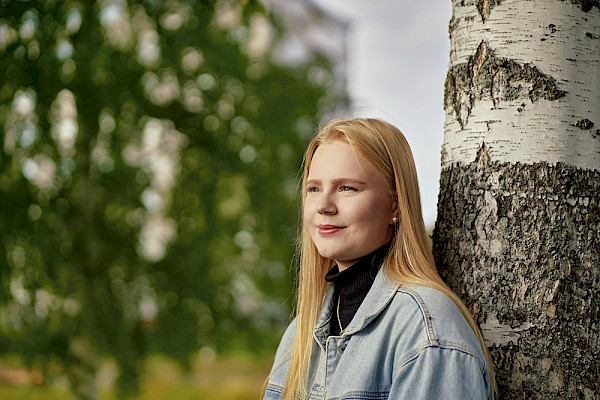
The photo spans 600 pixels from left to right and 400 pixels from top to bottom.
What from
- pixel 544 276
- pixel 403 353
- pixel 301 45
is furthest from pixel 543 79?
pixel 301 45

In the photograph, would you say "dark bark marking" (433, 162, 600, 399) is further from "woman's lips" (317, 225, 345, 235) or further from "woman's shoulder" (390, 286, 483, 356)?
"woman's lips" (317, 225, 345, 235)

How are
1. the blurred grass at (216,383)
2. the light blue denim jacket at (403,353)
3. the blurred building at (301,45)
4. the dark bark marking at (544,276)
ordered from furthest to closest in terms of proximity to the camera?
1. the blurred grass at (216,383)
2. the blurred building at (301,45)
3. the dark bark marking at (544,276)
4. the light blue denim jacket at (403,353)

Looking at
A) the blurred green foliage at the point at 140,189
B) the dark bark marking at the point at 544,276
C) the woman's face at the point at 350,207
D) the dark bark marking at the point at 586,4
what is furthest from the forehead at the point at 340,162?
the blurred green foliage at the point at 140,189

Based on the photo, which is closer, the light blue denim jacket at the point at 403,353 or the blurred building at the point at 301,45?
the light blue denim jacket at the point at 403,353

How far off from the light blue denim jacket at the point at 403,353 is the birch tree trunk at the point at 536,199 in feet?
0.62

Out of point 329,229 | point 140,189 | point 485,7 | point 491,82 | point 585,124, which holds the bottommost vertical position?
point 140,189

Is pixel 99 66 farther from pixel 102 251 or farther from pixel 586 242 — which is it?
pixel 586 242

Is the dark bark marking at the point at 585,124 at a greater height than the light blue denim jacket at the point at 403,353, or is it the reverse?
the dark bark marking at the point at 585,124

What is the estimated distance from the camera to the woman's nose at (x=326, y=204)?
211 cm

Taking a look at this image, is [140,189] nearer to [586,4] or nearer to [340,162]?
[340,162]

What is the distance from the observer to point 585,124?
1.97 metres

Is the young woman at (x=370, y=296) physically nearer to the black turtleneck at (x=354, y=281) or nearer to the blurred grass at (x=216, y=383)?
the black turtleneck at (x=354, y=281)

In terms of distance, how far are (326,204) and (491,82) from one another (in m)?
0.63

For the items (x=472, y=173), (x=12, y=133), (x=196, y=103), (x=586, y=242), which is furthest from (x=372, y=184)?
(x=196, y=103)
